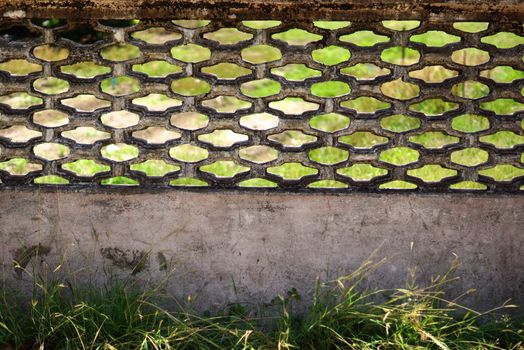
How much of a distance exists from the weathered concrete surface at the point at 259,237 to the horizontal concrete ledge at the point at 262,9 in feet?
2.75

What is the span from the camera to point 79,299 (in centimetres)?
383

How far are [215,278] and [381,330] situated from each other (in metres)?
0.84

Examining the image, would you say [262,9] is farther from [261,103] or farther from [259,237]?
[259,237]

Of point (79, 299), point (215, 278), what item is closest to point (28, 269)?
point (79, 299)

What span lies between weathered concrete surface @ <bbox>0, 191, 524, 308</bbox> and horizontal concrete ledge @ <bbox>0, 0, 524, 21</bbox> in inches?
33.0

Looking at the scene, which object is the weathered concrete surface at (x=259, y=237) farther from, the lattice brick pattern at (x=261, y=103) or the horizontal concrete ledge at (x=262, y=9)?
the horizontal concrete ledge at (x=262, y=9)

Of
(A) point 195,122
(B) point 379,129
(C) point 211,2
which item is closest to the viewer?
(C) point 211,2

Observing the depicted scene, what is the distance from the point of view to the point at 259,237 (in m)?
3.95

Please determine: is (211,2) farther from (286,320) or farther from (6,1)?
(286,320)

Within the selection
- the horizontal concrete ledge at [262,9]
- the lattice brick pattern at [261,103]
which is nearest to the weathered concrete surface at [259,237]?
the lattice brick pattern at [261,103]

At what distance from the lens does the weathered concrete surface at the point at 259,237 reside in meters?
3.90

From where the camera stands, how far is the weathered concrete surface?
390 centimetres

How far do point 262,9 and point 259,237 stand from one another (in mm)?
1082

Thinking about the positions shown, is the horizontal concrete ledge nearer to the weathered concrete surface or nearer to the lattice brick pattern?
the lattice brick pattern
